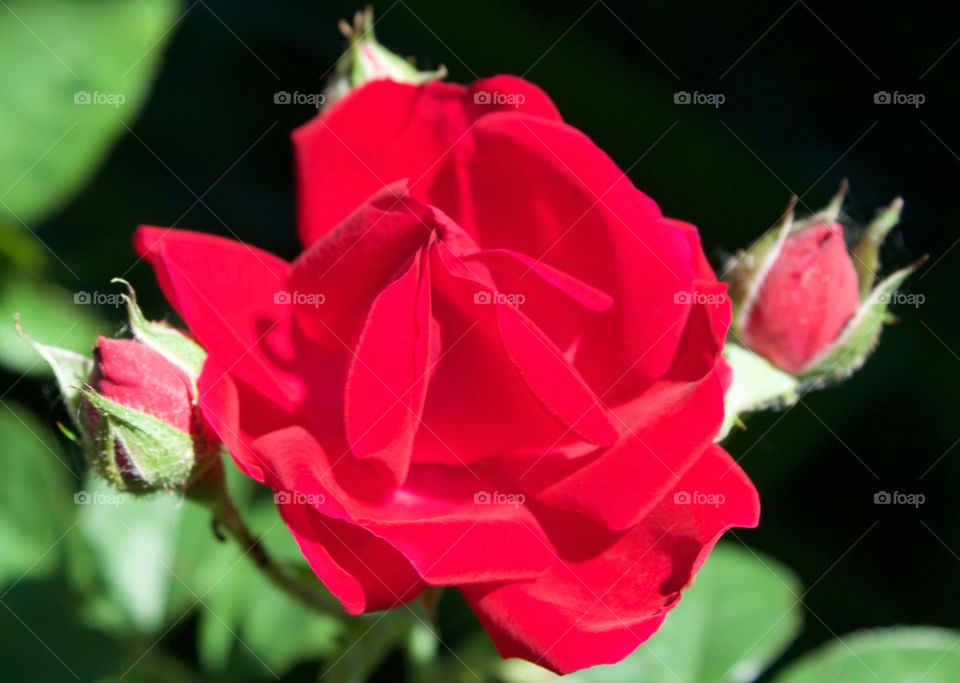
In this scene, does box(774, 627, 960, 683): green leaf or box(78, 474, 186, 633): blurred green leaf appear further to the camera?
box(78, 474, 186, 633): blurred green leaf

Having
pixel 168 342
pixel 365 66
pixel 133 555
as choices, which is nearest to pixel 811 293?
pixel 365 66

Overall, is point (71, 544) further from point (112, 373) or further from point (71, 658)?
point (112, 373)

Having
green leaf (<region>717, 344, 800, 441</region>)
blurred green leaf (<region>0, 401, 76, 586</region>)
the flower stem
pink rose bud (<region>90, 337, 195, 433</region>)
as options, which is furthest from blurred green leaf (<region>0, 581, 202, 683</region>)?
green leaf (<region>717, 344, 800, 441</region>)

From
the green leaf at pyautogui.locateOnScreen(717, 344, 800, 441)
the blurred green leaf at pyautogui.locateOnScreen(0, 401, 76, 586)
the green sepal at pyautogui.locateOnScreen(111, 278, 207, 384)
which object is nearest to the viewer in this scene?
the green sepal at pyautogui.locateOnScreen(111, 278, 207, 384)

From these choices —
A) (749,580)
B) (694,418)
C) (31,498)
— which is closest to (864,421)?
(749,580)

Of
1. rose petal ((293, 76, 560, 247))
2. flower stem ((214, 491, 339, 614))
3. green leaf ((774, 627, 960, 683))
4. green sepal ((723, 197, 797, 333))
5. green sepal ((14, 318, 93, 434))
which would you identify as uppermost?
green sepal ((723, 197, 797, 333))

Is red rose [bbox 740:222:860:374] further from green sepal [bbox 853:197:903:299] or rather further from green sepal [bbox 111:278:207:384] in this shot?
green sepal [bbox 111:278:207:384]
